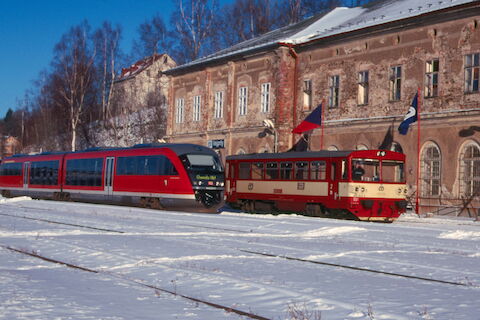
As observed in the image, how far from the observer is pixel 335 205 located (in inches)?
935

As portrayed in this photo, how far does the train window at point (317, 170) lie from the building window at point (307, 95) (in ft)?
35.9

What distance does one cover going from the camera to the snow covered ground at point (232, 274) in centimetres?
688

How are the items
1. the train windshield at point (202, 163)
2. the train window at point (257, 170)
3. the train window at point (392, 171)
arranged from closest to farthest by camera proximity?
the train window at point (392, 171), the train windshield at point (202, 163), the train window at point (257, 170)

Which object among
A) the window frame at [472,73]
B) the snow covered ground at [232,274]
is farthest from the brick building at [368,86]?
the snow covered ground at [232,274]

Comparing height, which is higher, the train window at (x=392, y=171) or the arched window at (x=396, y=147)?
the arched window at (x=396, y=147)

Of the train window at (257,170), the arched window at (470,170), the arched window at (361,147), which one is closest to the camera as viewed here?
the arched window at (470,170)

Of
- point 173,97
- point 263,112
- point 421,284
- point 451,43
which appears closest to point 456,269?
point 421,284

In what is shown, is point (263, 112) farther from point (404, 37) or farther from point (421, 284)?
point (421, 284)

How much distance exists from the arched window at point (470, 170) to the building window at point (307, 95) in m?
9.92

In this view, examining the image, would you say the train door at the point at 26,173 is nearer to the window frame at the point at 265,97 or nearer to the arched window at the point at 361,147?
the window frame at the point at 265,97

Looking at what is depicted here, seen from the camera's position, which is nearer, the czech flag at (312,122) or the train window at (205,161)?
the train window at (205,161)

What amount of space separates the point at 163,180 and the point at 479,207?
11922 mm

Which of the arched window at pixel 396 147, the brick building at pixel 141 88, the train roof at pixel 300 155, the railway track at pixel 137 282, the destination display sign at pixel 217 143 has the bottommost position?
the railway track at pixel 137 282

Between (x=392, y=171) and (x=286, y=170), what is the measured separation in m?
3.88
